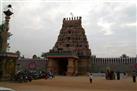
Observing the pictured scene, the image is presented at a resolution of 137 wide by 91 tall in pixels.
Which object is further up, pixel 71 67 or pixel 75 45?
pixel 75 45

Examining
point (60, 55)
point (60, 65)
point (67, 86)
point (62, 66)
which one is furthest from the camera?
point (62, 66)

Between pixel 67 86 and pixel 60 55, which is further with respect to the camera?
pixel 60 55

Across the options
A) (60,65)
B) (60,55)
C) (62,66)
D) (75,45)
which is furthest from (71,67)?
(75,45)

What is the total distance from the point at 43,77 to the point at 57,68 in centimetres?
2341

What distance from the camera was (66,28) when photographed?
7019 cm

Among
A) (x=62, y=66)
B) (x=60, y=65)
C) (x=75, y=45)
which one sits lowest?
(x=62, y=66)

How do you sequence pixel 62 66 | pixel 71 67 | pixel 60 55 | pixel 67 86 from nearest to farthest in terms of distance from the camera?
pixel 67 86, pixel 60 55, pixel 71 67, pixel 62 66

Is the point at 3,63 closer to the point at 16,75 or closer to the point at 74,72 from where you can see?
the point at 16,75

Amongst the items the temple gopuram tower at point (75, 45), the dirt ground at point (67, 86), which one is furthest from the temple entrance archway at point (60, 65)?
the dirt ground at point (67, 86)

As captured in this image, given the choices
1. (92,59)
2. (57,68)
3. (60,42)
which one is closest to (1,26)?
(57,68)

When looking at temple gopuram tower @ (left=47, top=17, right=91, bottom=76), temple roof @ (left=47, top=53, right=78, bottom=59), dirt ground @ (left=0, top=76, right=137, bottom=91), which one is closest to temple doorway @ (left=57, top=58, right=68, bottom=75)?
temple gopuram tower @ (left=47, top=17, right=91, bottom=76)

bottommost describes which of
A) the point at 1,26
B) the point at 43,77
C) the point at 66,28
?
the point at 43,77

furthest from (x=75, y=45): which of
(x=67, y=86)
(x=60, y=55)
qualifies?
(x=67, y=86)

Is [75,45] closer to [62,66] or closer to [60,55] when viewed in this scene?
[62,66]
